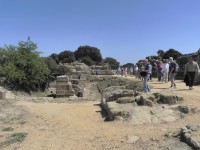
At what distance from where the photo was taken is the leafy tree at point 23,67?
20.6m

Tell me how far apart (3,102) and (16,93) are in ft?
16.2

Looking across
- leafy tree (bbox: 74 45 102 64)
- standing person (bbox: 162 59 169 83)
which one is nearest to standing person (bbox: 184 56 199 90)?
standing person (bbox: 162 59 169 83)

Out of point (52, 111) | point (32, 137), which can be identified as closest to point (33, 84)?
point (52, 111)

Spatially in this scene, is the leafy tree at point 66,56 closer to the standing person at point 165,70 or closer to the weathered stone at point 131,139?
the standing person at point 165,70

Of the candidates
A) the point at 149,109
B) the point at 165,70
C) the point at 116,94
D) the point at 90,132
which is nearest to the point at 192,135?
the point at 90,132

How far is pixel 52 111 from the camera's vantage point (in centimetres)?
1320

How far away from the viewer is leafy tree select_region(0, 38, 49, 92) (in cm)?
2059

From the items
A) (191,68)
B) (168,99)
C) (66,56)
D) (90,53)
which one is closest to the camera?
(168,99)

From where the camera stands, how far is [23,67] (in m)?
→ 21.6

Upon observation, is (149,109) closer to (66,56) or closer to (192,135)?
(192,135)

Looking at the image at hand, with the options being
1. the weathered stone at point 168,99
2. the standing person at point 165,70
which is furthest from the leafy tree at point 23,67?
the weathered stone at point 168,99

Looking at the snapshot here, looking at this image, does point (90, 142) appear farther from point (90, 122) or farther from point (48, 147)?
point (90, 122)

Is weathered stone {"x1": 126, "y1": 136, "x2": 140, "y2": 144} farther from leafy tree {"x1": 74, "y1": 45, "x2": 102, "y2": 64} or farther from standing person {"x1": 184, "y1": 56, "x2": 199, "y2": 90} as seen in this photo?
leafy tree {"x1": 74, "y1": 45, "x2": 102, "y2": 64}

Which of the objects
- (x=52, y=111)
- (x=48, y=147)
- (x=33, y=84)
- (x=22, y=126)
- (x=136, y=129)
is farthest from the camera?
(x=33, y=84)
